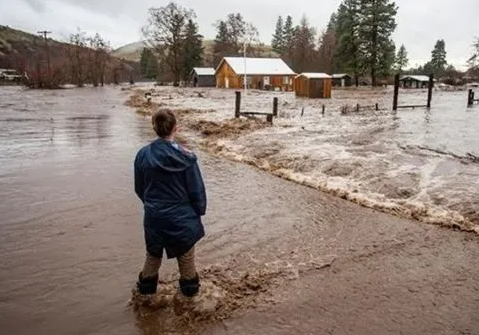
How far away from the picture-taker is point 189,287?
423cm

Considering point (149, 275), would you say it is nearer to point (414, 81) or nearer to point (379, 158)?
point (379, 158)

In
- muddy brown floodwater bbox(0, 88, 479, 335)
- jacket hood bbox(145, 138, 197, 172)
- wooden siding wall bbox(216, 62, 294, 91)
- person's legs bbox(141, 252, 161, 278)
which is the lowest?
muddy brown floodwater bbox(0, 88, 479, 335)

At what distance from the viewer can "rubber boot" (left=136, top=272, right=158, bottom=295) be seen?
13.8 feet

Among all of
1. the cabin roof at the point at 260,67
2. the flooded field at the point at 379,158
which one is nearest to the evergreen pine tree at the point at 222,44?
the cabin roof at the point at 260,67

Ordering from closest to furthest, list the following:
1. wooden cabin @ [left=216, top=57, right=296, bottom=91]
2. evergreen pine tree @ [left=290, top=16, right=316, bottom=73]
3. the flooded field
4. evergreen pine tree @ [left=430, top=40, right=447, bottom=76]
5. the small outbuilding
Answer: the flooded field, wooden cabin @ [left=216, top=57, right=296, bottom=91], the small outbuilding, evergreen pine tree @ [left=290, top=16, right=316, bottom=73], evergreen pine tree @ [left=430, top=40, right=447, bottom=76]

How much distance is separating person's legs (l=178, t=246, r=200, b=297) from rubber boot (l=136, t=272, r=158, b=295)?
0.25m

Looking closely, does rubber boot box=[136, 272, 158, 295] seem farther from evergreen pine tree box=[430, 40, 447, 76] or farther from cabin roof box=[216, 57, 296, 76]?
evergreen pine tree box=[430, 40, 447, 76]

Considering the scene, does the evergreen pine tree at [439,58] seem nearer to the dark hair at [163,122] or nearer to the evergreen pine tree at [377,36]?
the evergreen pine tree at [377,36]

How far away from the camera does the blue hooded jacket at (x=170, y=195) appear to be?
387 centimetres

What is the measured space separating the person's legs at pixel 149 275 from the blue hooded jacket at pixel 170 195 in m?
0.14

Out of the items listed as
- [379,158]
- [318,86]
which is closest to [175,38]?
[318,86]

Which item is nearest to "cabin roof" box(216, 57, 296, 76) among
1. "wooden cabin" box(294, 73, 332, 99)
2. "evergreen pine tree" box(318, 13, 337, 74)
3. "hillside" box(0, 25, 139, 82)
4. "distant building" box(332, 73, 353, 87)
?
"distant building" box(332, 73, 353, 87)

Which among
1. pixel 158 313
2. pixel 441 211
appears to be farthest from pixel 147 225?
pixel 441 211

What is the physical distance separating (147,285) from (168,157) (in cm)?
129
